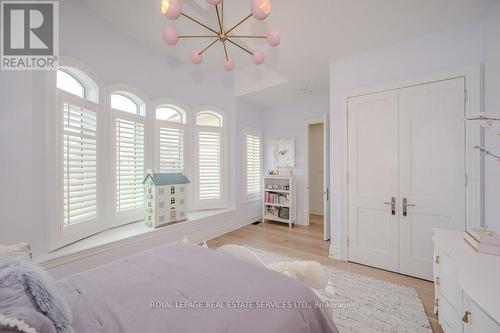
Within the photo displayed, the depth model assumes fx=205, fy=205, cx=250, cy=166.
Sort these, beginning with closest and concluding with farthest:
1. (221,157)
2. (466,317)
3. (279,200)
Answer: (466,317), (221,157), (279,200)

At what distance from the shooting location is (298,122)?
4.45 metres

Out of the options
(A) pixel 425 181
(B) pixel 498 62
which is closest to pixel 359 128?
(A) pixel 425 181

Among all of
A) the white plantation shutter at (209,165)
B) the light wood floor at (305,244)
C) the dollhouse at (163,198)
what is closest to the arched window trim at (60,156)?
the dollhouse at (163,198)

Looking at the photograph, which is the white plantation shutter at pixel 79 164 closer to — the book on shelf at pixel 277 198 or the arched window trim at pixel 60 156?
the arched window trim at pixel 60 156

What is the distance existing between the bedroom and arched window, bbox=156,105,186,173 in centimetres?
2

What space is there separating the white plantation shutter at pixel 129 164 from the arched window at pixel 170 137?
26cm

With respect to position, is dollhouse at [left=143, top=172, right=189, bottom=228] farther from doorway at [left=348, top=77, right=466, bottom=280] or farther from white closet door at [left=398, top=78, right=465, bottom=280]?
white closet door at [left=398, top=78, right=465, bottom=280]

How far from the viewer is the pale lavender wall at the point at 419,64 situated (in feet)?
6.17

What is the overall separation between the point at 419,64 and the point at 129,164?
3679 millimetres

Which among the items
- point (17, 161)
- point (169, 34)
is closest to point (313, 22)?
point (169, 34)

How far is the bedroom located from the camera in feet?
3.89

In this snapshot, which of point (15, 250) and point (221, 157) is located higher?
point (221, 157)

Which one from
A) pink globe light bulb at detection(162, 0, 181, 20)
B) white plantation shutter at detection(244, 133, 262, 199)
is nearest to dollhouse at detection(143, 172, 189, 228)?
white plantation shutter at detection(244, 133, 262, 199)

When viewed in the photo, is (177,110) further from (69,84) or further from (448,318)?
Answer: (448,318)
